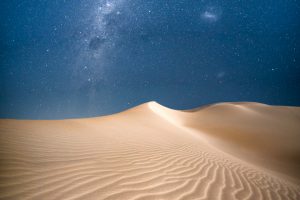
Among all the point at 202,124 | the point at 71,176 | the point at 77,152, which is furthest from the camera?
the point at 202,124

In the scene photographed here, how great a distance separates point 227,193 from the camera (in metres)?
3.20

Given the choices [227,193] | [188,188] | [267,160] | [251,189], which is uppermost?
[188,188]

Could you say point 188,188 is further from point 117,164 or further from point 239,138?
point 239,138

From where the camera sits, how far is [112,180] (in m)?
2.90

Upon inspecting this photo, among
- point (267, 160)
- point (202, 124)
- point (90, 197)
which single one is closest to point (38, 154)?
point (90, 197)

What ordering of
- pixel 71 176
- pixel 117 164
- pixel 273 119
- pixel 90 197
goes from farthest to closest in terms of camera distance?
pixel 273 119
pixel 117 164
pixel 71 176
pixel 90 197

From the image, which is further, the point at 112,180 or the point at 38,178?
the point at 112,180

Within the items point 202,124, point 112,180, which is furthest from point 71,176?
point 202,124

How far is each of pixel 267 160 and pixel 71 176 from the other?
Result: 417 inches

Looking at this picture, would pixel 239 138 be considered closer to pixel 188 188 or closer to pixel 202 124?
pixel 202 124

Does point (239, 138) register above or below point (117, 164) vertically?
below

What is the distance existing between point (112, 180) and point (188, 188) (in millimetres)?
1324

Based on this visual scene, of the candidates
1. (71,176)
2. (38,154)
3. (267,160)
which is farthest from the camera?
(267,160)

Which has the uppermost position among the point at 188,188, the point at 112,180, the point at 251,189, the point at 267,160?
the point at 112,180
